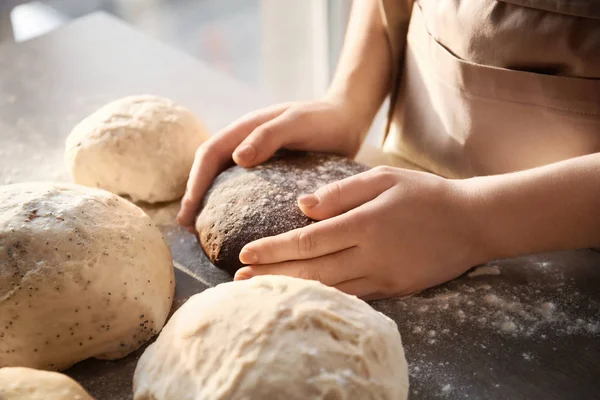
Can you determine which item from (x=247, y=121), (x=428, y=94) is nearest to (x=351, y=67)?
(x=428, y=94)

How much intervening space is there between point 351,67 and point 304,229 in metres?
0.57

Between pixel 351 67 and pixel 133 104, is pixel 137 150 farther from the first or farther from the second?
pixel 351 67

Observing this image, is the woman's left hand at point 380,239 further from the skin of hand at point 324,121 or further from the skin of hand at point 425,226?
the skin of hand at point 324,121

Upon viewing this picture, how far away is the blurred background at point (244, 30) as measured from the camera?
2912 mm

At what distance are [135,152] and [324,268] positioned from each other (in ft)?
1.63

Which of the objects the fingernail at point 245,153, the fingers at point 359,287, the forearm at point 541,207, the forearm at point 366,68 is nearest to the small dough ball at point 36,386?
the fingers at point 359,287

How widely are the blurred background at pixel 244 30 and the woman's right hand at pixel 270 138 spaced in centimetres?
139

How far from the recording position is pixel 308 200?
108 cm

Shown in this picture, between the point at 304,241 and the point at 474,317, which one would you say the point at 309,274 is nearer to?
the point at 304,241

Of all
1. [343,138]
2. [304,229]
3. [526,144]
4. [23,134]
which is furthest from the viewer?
[23,134]

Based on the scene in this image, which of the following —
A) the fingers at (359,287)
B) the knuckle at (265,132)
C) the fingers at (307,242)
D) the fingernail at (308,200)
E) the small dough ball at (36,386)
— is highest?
the knuckle at (265,132)

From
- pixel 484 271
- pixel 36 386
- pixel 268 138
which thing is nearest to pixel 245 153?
pixel 268 138

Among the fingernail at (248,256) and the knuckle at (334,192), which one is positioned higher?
the knuckle at (334,192)

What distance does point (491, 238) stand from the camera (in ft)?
3.57
